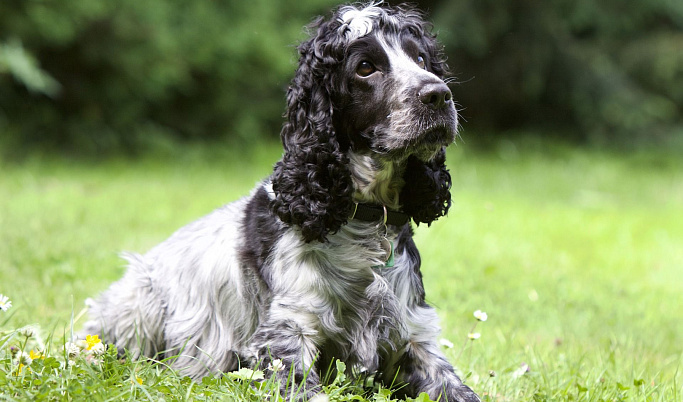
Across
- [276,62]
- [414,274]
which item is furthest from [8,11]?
[414,274]

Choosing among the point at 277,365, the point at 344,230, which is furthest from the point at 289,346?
the point at 344,230

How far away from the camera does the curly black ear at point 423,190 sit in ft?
11.7

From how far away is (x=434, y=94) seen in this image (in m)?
3.23

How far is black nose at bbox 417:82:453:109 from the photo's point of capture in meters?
3.22

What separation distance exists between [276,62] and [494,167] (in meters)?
4.17

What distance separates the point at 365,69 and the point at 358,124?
0.25m

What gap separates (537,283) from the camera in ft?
20.2

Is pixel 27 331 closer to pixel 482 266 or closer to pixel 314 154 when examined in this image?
pixel 314 154

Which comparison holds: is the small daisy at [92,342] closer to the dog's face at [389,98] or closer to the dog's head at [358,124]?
the dog's head at [358,124]

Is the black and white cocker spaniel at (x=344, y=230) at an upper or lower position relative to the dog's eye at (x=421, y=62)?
lower

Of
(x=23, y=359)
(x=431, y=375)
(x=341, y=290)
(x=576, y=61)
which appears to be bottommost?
(x=23, y=359)

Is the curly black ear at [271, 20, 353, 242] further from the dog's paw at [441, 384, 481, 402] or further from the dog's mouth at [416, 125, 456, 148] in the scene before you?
the dog's paw at [441, 384, 481, 402]

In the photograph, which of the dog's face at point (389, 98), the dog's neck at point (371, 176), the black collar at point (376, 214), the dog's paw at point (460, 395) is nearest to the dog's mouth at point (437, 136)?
the dog's face at point (389, 98)

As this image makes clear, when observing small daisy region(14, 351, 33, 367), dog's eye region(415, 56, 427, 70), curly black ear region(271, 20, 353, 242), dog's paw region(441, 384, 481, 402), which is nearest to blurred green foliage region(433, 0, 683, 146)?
dog's eye region(415, 56, 427, 70)
